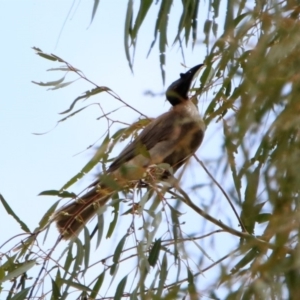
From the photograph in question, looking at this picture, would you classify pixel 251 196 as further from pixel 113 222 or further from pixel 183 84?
pixel 183 84

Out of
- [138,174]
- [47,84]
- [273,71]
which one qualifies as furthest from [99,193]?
[273,71]

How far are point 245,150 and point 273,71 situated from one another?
18 centimetres

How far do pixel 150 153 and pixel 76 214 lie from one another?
153cm

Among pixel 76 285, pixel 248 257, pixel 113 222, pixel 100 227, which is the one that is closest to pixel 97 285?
pixel 76 285

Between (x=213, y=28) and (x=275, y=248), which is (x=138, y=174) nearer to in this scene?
(x=213, y=28)

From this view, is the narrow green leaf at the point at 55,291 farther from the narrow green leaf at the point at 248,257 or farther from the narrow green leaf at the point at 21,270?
the narrow green leaf at the point at 248,257

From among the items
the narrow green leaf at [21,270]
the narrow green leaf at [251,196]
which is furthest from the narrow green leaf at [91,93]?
the narrow green leaf at [251,196]

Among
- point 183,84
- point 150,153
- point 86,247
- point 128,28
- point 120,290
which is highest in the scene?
point 183,84

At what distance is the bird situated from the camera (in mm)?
2955

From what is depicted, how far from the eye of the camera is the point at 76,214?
9.92ft

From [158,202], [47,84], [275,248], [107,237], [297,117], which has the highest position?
[47,84]

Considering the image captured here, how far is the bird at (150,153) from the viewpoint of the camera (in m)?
2.96

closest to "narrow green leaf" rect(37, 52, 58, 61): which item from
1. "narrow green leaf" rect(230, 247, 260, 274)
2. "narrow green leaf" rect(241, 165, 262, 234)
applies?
"narrow green leaf" rect(230, 247, 260, 274)

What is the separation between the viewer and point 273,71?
179 centimetres
